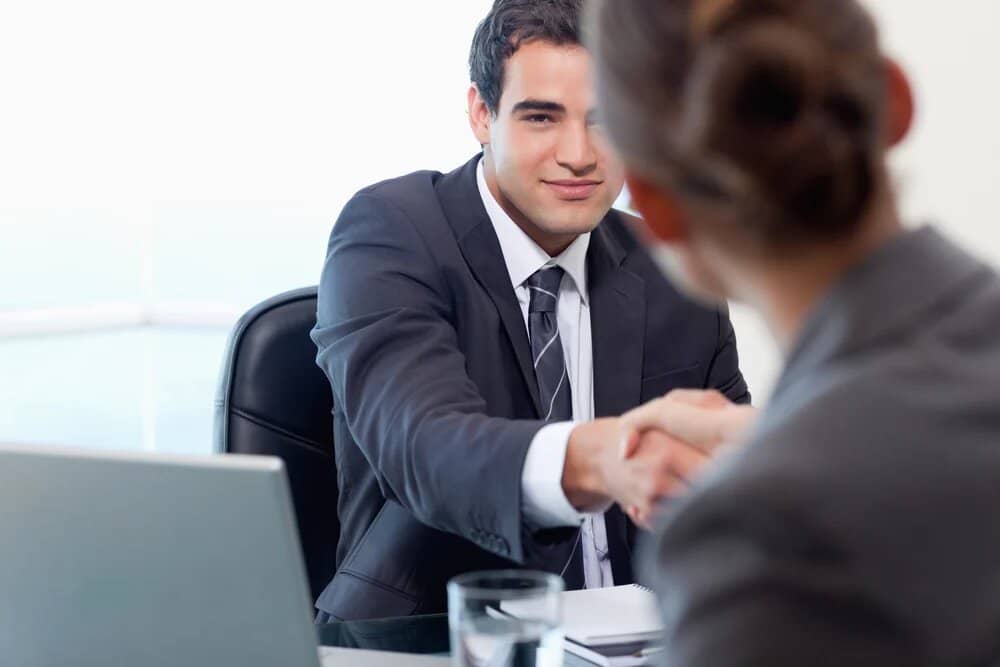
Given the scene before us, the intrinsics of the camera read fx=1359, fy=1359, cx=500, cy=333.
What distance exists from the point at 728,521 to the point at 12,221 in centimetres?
414

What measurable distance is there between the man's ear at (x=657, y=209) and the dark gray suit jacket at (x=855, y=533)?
0.16 meters

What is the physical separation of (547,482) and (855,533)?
0.89m

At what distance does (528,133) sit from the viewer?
2.05 m

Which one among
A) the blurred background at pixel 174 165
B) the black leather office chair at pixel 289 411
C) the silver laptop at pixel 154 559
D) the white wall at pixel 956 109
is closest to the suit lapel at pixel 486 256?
the black leather office chair at pixel 289 411

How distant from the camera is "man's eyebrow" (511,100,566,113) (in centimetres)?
203

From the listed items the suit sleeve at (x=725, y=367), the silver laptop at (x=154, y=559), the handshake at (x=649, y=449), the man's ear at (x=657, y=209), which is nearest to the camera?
the man's ear at (x=657, y=209)

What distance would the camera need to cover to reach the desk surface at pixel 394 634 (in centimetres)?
143

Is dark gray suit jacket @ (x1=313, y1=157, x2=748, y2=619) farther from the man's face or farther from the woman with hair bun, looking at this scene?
the woman with hair bun

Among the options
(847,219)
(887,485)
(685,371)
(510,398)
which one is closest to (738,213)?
(847,219)

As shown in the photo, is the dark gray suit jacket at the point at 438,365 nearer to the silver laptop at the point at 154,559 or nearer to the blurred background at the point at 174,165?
the silver laptop at the point at 154,559

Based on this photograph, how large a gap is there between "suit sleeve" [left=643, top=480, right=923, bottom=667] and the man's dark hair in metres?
1.51

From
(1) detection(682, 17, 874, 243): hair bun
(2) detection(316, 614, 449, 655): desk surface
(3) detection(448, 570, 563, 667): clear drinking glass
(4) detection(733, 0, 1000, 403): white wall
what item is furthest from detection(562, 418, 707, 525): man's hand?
(4) detection(733, 0, 1000, 403): white wall

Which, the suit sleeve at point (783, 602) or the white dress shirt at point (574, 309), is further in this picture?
the white dress shirt at point (574, 309)

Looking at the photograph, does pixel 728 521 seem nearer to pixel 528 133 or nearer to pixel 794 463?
pixel 794 463
